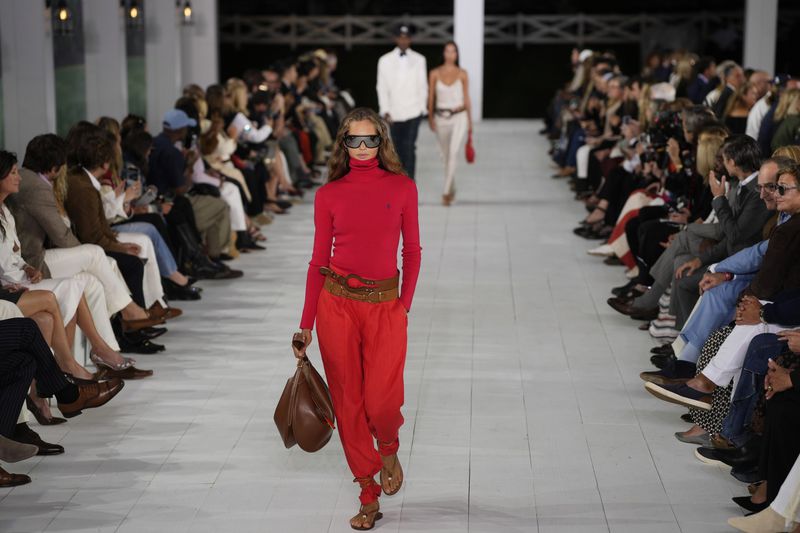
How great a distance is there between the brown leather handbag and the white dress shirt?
7.64 m

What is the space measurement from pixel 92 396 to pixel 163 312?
163cm

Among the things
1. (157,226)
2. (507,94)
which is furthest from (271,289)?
(507,94)

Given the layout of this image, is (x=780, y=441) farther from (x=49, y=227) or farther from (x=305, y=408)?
(x=49, y=227)

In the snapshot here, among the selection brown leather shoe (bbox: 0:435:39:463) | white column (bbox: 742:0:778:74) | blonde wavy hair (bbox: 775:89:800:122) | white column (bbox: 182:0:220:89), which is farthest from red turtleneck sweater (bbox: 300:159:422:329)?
white column (bbox: 742:0:778:74)

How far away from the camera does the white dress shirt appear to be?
1152 centimetres

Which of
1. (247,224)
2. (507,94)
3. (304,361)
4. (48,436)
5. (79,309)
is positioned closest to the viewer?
(304,361)

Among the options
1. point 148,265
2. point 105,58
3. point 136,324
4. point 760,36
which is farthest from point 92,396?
point 760,36

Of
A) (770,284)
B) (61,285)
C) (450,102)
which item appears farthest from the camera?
(450,102)

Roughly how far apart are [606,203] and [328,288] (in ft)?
19.3

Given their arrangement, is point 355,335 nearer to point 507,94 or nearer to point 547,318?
point 547,318

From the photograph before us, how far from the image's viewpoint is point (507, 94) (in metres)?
20.8

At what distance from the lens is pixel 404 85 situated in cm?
1152

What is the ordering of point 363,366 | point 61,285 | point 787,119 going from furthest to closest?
point 787,119 → point 61,285 → point 363,366

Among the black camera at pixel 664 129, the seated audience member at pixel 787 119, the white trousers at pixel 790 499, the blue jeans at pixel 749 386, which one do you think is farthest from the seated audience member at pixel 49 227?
the seated audience member at pixel 787 119
